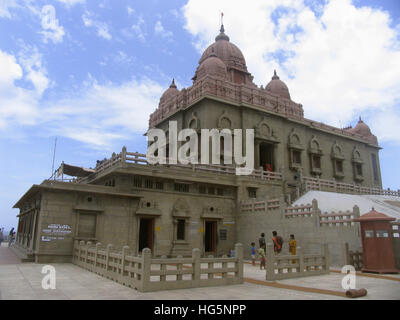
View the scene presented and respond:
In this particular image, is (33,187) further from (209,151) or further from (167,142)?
(167,142)

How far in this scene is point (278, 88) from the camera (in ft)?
123

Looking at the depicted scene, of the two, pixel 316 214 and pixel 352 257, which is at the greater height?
pixel 316 214

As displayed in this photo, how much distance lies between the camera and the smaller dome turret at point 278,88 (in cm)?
3722

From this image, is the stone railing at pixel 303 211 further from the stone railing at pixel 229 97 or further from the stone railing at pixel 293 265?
the stone railing at pixel 229 97

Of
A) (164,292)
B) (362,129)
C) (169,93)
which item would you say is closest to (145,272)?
(164,292)

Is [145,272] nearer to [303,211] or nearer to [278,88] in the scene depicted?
[303,211]

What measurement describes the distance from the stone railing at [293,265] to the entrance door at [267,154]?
701 inches

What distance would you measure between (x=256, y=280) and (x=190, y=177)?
11505 millimetres

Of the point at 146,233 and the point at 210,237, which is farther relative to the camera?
the point at 210,237

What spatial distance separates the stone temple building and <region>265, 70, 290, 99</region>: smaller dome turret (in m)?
0.11

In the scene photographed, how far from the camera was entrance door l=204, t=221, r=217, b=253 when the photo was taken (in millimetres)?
23781

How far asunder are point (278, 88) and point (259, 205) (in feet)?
60.7

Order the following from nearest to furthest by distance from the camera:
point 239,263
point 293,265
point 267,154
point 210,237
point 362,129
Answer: point 239,263 → point 293,265 → point 210,237 → point 267,154 → point 362,129
